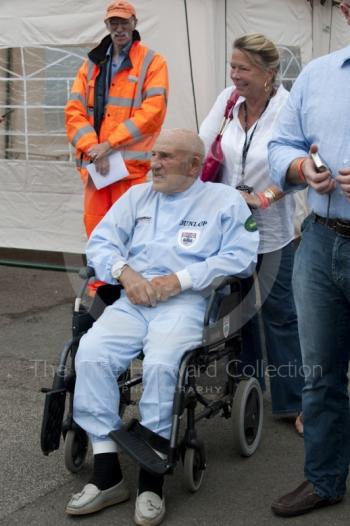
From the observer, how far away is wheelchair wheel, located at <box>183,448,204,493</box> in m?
3.42

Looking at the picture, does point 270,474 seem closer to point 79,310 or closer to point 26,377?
point 79,310

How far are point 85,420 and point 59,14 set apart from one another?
480 centimetres

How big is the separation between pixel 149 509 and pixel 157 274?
107 cm

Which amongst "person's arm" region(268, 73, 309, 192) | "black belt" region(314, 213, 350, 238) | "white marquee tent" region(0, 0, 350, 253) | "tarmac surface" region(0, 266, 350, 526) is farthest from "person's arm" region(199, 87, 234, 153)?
"white marquee tent" region(0, 0, 350, 253)

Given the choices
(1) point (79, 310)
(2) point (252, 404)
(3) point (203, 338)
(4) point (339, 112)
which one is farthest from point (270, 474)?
(4) point (339, 112)

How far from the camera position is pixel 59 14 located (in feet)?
24.0

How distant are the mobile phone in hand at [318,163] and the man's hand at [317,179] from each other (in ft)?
0.04

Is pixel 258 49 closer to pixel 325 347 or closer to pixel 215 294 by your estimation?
pixel 215 294

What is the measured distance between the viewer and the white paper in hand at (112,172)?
5699mm

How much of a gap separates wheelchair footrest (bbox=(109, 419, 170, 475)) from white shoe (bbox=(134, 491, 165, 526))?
0.52 ft

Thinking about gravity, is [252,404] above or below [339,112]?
below

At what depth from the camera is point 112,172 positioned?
5719 millimetres

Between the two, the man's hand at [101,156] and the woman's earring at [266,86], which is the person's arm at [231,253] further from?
the man's hand at [101,156]

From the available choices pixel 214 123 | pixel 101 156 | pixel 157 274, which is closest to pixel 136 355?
pixel 157 274
